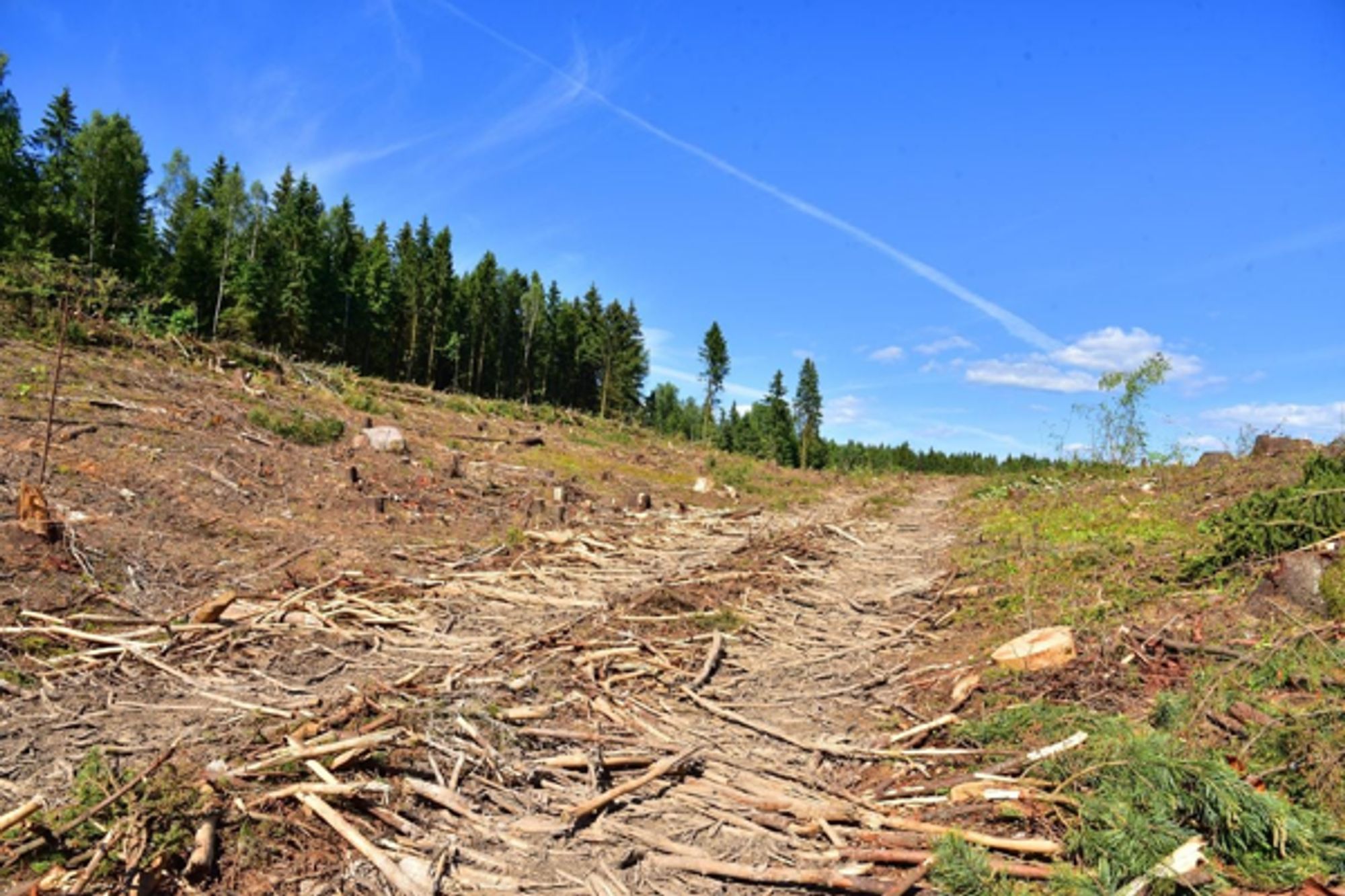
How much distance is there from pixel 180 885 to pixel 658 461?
23.5 metres

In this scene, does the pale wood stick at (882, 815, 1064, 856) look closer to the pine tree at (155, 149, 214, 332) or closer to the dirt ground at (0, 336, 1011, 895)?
the dirt ground at (0, 336, 1011, 895)

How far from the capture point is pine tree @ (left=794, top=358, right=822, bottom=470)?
247ft

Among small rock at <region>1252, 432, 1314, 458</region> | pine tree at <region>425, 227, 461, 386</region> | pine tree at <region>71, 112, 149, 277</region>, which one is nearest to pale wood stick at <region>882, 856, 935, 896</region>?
small rock at <region>1252, 432, 1314, 458</region>

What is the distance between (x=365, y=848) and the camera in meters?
3.43

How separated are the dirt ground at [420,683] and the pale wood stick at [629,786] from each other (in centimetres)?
2

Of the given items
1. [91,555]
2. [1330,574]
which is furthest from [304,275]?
[1330,574]

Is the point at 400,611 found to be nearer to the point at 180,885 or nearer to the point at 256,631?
the point at 256,631

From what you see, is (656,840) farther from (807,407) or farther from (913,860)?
(807,407)

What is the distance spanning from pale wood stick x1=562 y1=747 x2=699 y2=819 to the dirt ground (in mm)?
22

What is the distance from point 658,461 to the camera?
86.8 ft

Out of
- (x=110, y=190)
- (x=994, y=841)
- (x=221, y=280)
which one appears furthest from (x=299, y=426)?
(x=221, y=280)

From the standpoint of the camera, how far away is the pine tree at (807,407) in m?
75.4

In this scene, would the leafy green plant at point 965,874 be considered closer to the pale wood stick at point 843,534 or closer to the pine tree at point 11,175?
the pale wood stick at point 843,534

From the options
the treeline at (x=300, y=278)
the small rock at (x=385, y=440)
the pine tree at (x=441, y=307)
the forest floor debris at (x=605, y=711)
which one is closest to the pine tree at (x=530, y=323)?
the treeline at (x=300, y=278)
